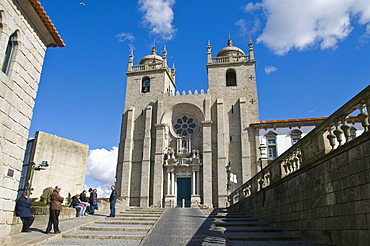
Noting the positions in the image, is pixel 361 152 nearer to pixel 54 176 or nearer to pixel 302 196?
pixel 302 196

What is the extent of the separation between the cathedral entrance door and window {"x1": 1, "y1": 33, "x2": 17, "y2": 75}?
Result: 22.1 meters

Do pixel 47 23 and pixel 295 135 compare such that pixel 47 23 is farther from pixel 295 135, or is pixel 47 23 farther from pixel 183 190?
pixel 295 135

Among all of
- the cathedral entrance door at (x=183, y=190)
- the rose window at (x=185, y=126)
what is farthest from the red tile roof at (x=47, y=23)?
the rose window at (x=185, y=126)

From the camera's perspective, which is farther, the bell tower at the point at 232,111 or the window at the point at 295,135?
the bell tower at the point at 232,111

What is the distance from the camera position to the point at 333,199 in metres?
6.75

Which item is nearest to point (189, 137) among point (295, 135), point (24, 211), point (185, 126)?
point (185, 126)

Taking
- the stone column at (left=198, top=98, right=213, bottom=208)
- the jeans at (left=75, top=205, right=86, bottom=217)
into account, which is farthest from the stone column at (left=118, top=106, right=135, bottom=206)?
the jeans at (left=75, top=205, right=86, bottom=217)

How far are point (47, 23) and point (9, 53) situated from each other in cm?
165

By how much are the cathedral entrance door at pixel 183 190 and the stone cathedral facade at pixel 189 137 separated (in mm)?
90

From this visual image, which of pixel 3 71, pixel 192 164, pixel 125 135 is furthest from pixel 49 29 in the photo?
pixel 125 135

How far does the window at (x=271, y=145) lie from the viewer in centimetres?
2652

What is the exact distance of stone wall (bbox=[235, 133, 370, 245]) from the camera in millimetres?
5754

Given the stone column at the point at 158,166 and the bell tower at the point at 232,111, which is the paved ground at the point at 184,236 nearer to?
the bell tower at the point at 232,111

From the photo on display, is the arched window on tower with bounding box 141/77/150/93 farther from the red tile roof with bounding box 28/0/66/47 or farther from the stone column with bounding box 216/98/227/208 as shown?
the red tile roof with bounding box 28/0/66/47
